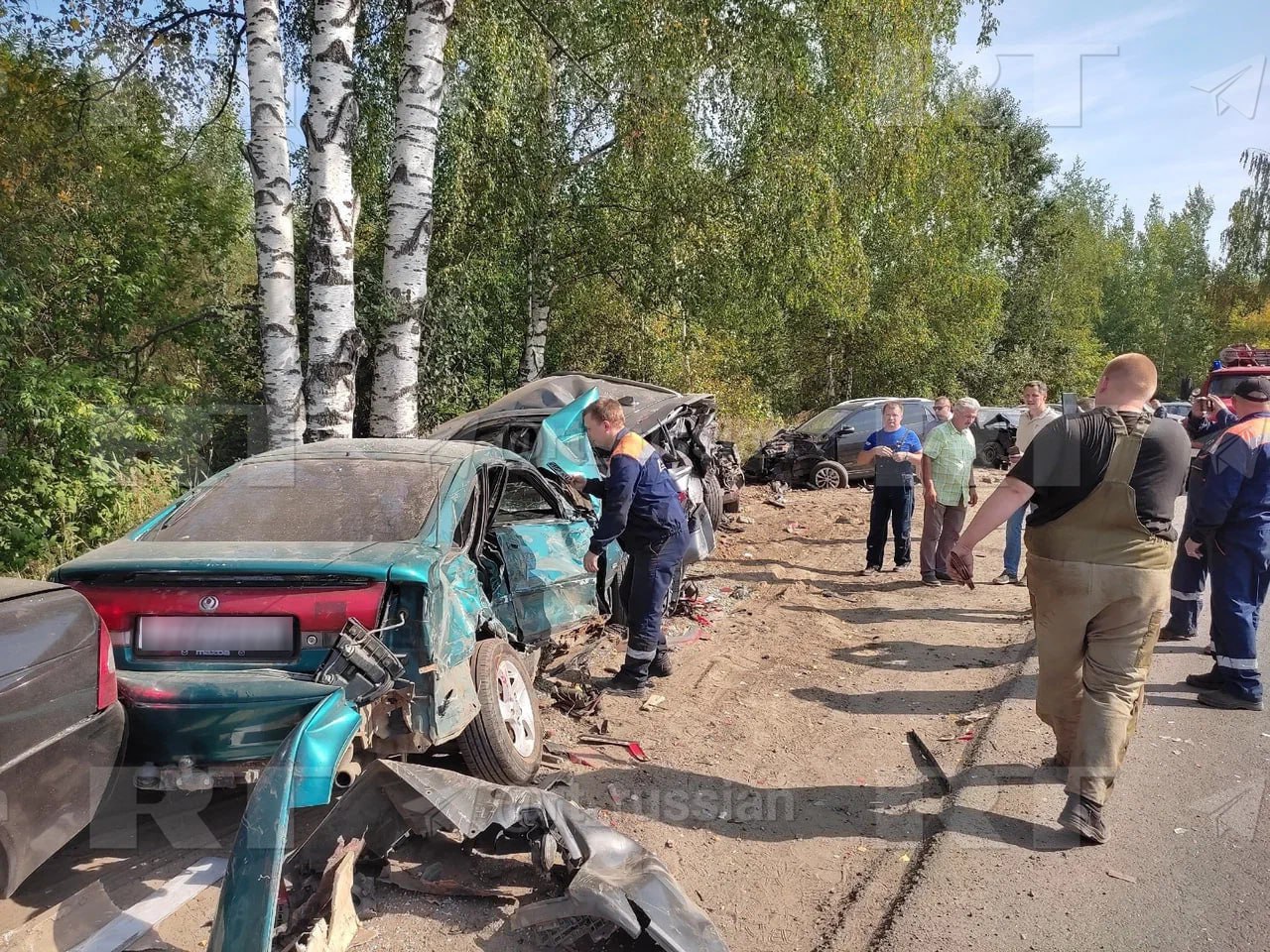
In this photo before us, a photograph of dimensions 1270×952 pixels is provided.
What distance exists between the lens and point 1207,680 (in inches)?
205

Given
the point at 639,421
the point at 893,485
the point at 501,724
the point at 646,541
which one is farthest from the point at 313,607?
the point at 893,485

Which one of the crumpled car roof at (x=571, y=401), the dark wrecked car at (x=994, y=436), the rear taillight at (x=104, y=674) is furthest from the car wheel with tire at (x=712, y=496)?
the dark wrecked car at (x=994, y=436)

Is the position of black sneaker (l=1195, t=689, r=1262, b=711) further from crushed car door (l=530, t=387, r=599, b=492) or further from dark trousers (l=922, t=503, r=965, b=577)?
crushed car door (l=530, t=387, r=599, b=492)

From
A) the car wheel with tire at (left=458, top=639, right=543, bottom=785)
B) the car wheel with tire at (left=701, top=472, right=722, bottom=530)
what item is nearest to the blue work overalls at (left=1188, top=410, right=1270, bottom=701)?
the car wheel with tire at (left=458, top=639, right=543, bottom=785)

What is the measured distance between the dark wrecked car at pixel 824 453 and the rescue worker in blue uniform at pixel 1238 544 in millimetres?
8921

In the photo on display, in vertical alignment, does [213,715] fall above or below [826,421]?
below

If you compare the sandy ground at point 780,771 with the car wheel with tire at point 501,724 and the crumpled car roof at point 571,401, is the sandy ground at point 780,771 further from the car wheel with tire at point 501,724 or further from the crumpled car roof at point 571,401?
the crumpled car roof at point 571,401

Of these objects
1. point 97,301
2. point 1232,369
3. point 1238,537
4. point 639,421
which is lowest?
point 1238,537

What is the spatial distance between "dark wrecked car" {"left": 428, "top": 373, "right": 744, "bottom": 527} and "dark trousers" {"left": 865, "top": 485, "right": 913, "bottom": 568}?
1.68 m

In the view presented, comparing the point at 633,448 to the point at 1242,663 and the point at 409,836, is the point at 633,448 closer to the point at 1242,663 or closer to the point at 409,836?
the point at 409,836

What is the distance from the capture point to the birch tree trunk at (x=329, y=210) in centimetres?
655

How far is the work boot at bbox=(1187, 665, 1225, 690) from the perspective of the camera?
16.8ft

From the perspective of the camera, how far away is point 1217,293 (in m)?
41.5

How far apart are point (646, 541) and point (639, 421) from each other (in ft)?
9.27
